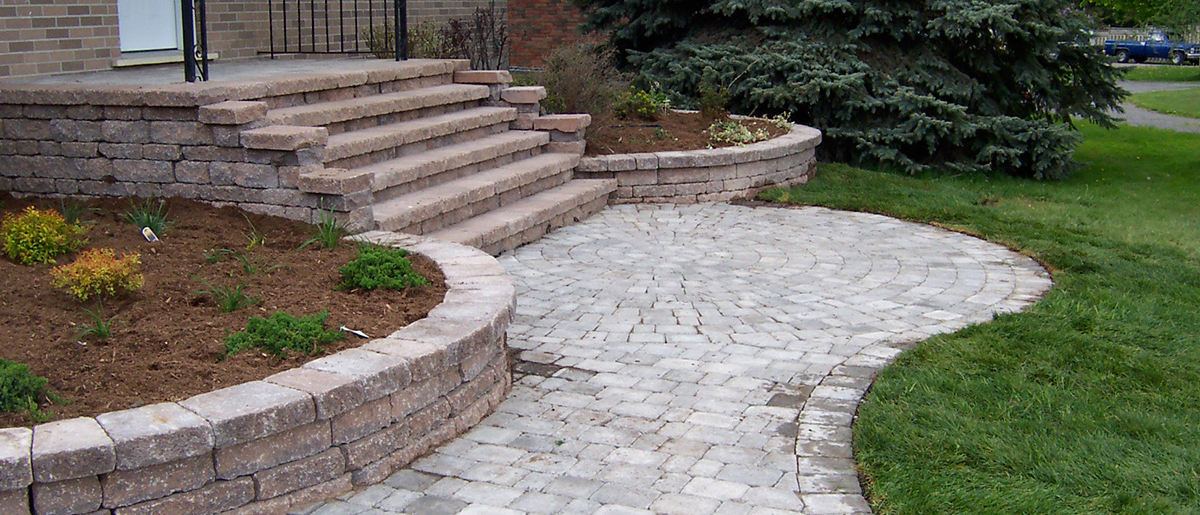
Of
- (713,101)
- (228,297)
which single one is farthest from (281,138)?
(713,101)

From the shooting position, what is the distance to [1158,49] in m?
35.0

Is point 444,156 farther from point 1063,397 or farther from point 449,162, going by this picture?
point 1063,397

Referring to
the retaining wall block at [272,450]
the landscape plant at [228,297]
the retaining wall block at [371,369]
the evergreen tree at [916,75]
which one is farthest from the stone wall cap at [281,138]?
the evergreen tree at [916,75]

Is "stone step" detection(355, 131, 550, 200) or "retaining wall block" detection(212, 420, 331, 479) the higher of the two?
"stone step" detection(355, 131, 550, 200)

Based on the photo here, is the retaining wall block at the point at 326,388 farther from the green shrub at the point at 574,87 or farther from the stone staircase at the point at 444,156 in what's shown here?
the green shrub at the point at 574,87

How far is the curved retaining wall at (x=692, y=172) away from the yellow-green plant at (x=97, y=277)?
4.77 metres

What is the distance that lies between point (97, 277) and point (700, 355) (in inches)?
105

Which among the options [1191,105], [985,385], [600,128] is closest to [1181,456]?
[985,385]

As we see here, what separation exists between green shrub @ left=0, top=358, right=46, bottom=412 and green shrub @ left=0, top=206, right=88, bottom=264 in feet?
4.70

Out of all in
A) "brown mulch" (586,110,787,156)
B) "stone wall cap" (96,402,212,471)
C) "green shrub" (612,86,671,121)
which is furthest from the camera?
"green shrub" (612,86,671,121)

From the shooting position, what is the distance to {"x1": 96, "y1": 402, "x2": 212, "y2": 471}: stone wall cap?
315cm

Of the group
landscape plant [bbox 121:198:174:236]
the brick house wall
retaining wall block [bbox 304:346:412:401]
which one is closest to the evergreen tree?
the brick house wall

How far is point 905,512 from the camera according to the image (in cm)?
346

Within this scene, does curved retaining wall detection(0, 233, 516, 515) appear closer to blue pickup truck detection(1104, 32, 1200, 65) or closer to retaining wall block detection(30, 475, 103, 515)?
retaining wall block detection(30, 475, 103, 515)
